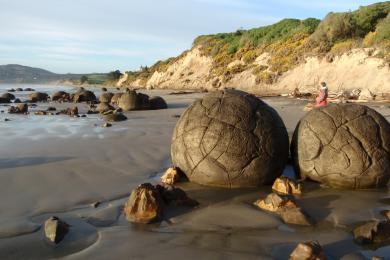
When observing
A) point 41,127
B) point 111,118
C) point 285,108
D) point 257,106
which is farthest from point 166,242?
point 285,108

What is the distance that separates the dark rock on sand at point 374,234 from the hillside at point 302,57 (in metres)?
18.5

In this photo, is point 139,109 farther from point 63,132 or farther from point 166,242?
point 166,242

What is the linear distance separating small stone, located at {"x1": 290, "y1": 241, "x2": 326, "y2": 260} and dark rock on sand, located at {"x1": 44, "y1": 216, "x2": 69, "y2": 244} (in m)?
2.17

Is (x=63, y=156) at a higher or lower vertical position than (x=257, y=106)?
lower

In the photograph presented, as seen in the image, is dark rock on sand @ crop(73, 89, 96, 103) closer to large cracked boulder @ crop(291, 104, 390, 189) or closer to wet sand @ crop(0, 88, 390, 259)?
wet sand @ crop(0, 88, 390, 259)

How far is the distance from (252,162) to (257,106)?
85 cm

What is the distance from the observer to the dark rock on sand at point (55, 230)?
432 centimetres

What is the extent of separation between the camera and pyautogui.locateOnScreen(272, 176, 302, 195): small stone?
5953 millimetres

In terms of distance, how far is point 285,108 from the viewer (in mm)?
18125

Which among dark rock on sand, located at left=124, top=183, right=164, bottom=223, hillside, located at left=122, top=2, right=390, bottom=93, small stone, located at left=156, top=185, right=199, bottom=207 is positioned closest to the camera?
dark rock on sand, located at left=124, top=183, right=164, bottom=223

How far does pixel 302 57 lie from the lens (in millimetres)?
30562

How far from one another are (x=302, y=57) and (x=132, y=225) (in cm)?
2759

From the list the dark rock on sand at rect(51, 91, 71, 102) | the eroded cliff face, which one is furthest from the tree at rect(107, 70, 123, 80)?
the dark rock on sand at rect(51, 91, 71, 102)

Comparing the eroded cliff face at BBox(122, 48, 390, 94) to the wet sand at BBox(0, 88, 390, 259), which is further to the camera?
the eroded cliff face at BBox(122, 48, 390, 94)
